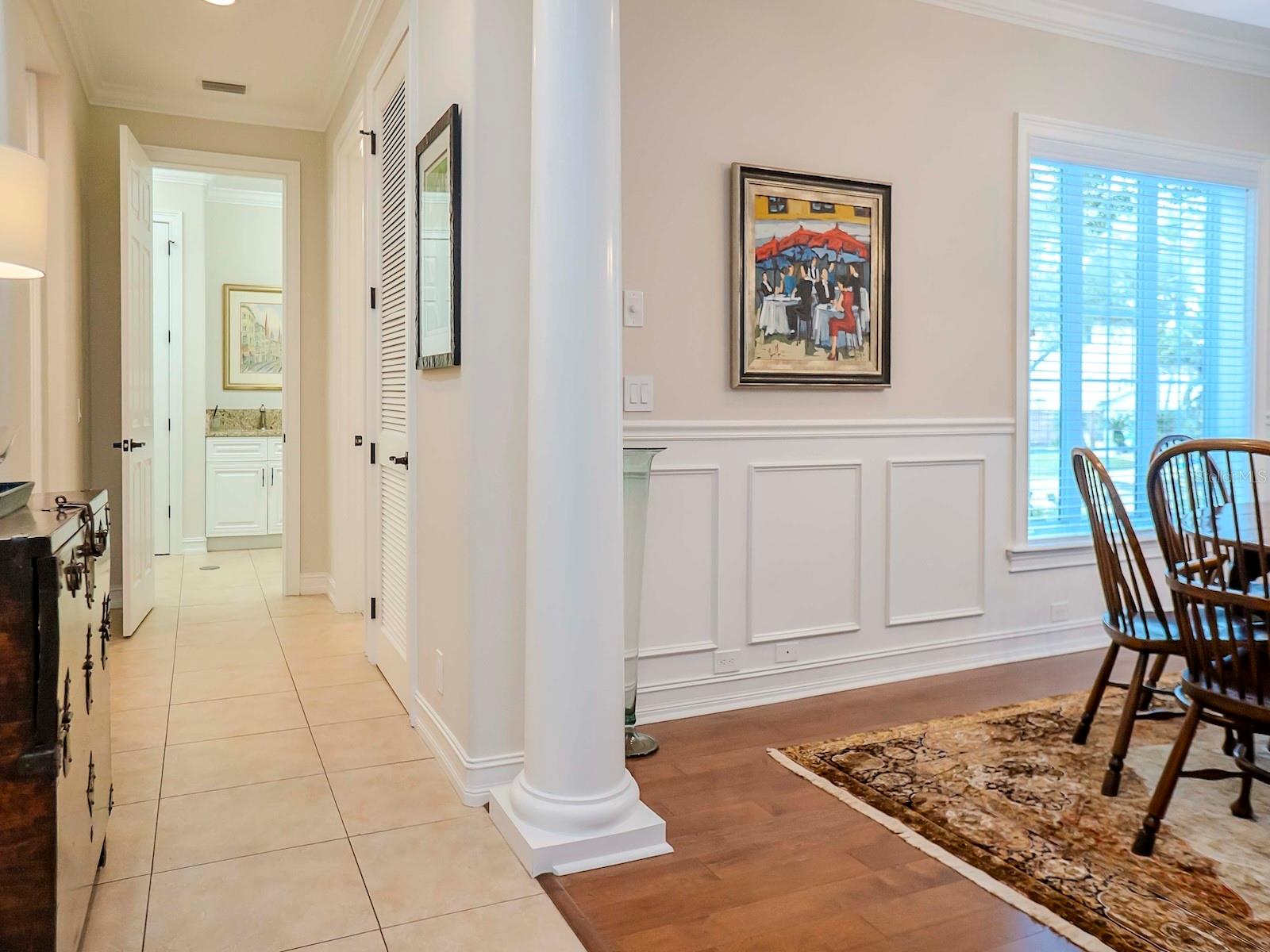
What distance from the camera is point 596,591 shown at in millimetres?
2283

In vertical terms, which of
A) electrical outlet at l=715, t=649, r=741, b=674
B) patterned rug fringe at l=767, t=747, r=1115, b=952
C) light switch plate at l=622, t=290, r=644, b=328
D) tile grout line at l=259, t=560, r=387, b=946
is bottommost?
tile grout line at l=259, t=560, r=387, b=946

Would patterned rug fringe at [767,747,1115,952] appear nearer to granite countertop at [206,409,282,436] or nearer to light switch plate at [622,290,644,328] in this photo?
light switch plate at [622,290,644,328]

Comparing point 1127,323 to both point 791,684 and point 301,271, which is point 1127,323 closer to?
point 791,684

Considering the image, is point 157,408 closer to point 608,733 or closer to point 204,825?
point 204,825

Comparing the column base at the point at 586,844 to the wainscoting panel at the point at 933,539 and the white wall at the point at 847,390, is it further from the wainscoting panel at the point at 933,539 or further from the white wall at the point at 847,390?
the wainscoting panel at the point at 933,539

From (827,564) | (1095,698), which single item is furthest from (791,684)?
(1095,698)

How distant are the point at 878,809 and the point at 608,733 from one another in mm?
779

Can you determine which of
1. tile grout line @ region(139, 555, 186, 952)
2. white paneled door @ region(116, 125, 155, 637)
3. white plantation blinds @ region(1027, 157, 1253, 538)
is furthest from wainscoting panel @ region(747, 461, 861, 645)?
white paneled door @ region(116, 125, 155, 637)

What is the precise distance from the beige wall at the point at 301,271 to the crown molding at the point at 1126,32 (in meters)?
3.53

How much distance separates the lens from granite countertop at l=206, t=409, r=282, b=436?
23.6 ft

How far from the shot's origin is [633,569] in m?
2.94

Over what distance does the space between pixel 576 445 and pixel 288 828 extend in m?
1.25

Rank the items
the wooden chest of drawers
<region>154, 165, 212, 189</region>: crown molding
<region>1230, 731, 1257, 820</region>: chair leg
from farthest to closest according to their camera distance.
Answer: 1. <region>154, 165, 212, 189</region>: crown molding
2. <region>1230, 731, 1257, 820</region>: chair leg
3. the wooden chest of drawers

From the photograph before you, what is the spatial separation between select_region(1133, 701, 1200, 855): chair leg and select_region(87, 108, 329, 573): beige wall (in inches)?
180
